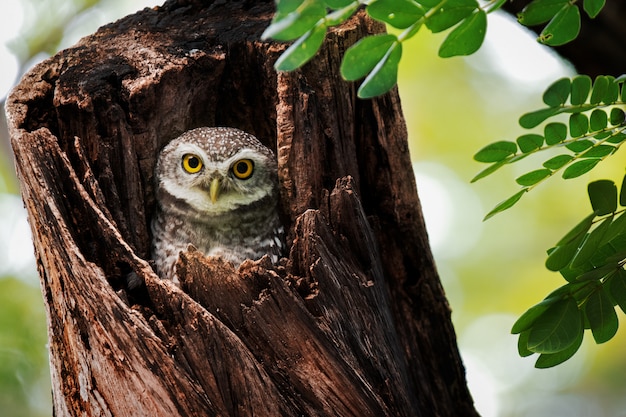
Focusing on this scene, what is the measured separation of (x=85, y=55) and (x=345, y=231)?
4.29 ft

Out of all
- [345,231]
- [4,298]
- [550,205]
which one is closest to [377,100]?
[345,231]

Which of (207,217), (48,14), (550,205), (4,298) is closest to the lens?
(207,217)

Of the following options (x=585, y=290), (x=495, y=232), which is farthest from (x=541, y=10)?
(x=495, y=232)

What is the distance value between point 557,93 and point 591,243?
1.23 feet

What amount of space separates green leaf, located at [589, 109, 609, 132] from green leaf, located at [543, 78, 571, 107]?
23 centimetres

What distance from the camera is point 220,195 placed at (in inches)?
128

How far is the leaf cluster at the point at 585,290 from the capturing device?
1.68 m

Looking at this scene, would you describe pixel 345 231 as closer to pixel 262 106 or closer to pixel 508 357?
pixel 262 106

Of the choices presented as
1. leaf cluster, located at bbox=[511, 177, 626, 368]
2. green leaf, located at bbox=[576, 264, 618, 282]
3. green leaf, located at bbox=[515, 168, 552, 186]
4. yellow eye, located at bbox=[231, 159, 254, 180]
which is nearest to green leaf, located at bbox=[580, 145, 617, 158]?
green leaf, located at bbox=[515, 168, 552, 186]

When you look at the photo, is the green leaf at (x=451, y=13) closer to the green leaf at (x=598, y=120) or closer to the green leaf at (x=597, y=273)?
the green leaf at (x=598, y=120)

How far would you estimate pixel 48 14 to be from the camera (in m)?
5.39

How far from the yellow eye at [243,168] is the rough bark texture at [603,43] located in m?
1.51

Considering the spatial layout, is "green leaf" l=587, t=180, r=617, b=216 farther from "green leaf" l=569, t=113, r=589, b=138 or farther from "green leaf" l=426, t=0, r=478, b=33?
"green leaf" l=426, t=0, r=478, b=33

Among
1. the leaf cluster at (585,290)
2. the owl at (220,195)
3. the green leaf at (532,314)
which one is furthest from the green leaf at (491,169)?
the owl at (220,195)
